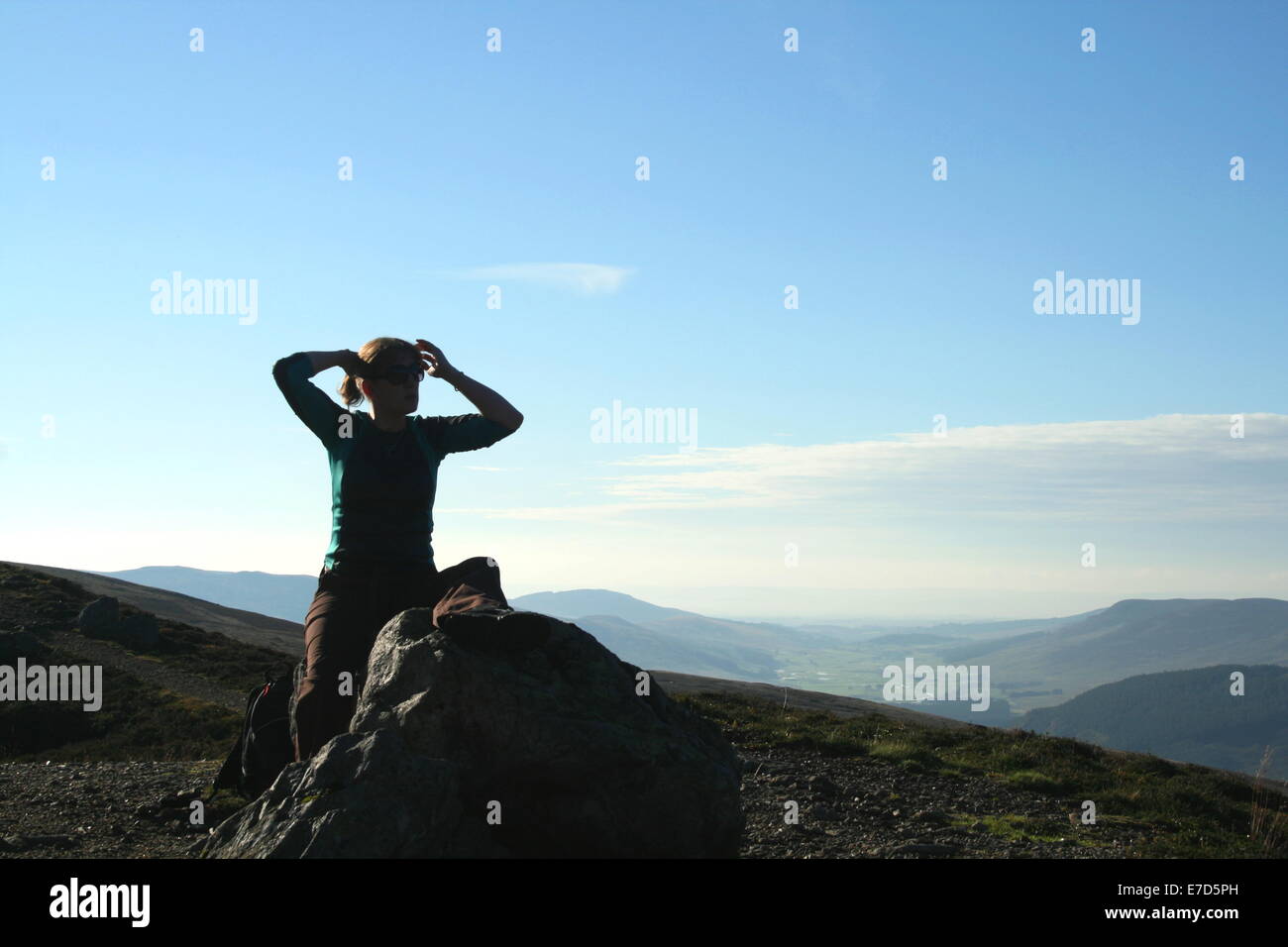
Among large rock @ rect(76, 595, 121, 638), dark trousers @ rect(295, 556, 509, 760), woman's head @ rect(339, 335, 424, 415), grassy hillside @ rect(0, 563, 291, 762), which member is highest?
woman's head @ rect(339, 335, 424, 415)

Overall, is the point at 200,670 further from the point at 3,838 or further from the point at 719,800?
the point at 719,800

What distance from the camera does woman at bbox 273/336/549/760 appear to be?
7.91m

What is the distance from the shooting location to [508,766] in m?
7.37

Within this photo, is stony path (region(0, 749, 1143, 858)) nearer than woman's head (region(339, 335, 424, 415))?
No

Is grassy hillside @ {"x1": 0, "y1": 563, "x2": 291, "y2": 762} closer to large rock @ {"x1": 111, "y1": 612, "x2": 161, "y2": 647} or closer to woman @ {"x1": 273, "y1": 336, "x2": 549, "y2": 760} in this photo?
large rock @ {"x1": 111, "y1": 612, "x2": 161, "y2": 647}

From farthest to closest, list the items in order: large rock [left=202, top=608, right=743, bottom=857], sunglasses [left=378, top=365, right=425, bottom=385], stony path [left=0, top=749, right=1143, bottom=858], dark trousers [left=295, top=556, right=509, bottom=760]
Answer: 1. stony path [left=0, top=749, right=1143, bottom=858]
2. sunglasses [left=378, top=365, right=425, bottom=385]
3. dark trousers [left=295, top=556, right=509, bottom=760]
4. large rock [left=202, top=608, right=743, bottom=857]

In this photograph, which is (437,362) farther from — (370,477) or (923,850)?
(923,850)

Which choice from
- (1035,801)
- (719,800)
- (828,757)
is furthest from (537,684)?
(828,757)

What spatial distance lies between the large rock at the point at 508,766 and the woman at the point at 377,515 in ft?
0.95

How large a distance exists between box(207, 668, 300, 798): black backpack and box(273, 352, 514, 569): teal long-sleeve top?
1.79 meters

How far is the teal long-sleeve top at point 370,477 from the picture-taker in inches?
313

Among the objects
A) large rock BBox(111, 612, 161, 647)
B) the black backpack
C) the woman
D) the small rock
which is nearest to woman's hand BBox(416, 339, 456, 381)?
the woman
